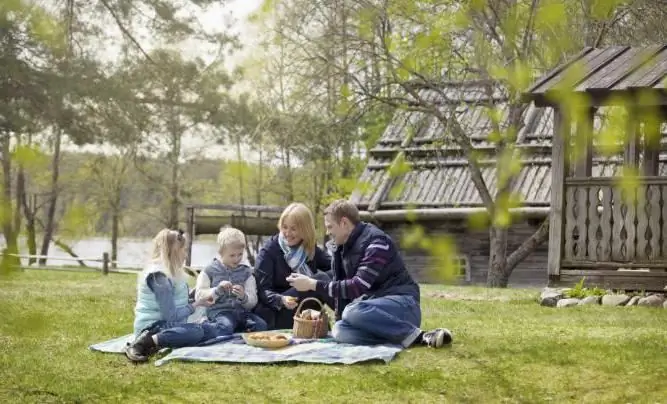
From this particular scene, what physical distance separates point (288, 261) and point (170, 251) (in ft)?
3.90

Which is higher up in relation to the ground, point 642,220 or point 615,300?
point 642,220

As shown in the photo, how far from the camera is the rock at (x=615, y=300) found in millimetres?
12039

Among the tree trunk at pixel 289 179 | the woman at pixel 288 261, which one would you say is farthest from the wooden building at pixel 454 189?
the woman at pixel 288 261

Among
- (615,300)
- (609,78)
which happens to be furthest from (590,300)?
(609,78)

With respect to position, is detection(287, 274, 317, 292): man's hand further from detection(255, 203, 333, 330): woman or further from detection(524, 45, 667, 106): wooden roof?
detection(524, 45, 667, 106): wooden roof

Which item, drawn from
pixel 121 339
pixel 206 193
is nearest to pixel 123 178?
pixel 206 193

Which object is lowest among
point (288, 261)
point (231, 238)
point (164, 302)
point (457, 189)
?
point (164, 302)

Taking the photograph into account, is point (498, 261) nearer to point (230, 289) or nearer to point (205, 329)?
point (230, 289)

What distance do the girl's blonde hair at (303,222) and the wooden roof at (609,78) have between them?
3.83m

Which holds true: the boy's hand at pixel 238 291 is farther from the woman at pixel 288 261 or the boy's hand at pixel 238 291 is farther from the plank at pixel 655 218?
the plank at pixel 655 218

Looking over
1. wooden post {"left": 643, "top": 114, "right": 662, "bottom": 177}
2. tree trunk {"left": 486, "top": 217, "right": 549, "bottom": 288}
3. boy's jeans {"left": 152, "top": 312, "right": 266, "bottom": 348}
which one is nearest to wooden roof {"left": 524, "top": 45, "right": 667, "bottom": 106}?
wooden post {"left": 643, "top": 114, "right": 662, "bottom": 177}

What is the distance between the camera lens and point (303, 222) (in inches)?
324

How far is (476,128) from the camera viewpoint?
22641 mm

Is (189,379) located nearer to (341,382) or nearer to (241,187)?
(341,382)
